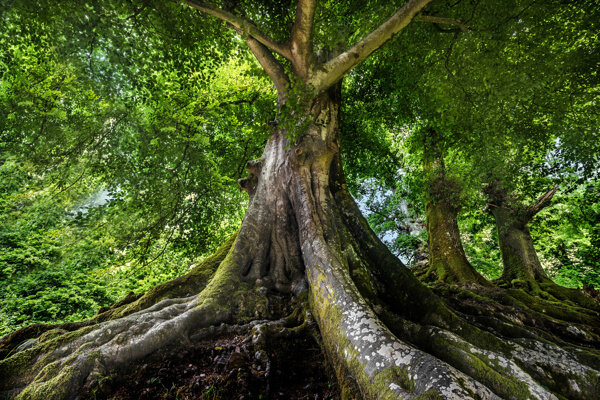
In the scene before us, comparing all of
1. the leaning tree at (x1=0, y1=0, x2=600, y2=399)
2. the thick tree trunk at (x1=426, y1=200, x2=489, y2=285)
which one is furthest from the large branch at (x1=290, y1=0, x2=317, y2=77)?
the thick tree trunk at (x1=426, y1=200, x2=489, y2=285)

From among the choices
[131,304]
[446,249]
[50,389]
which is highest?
[446,249]

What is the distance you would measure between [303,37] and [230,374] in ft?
16.6

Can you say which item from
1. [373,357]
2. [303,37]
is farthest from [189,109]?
[373,357]

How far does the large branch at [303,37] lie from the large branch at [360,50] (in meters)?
0.27

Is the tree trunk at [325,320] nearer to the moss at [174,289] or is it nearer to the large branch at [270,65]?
the moss at [174,289]

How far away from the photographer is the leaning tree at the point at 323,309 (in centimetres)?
192

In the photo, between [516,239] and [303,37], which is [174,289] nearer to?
[303,37]

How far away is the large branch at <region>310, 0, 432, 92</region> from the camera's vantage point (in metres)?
4.31

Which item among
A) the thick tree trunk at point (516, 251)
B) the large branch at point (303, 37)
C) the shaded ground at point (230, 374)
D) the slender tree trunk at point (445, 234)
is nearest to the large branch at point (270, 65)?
the large branch at point (303, 37)

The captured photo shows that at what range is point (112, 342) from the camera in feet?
7.58

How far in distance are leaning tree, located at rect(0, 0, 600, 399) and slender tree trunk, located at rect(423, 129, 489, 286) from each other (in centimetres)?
186

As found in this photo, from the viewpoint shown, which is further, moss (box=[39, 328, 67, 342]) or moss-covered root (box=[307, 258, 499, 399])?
moss (box=[39, 328, 67, 342])

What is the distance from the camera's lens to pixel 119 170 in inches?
254

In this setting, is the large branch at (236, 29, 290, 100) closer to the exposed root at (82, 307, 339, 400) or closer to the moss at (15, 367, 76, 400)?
the exposed root at (82, 307, 339, 400)
